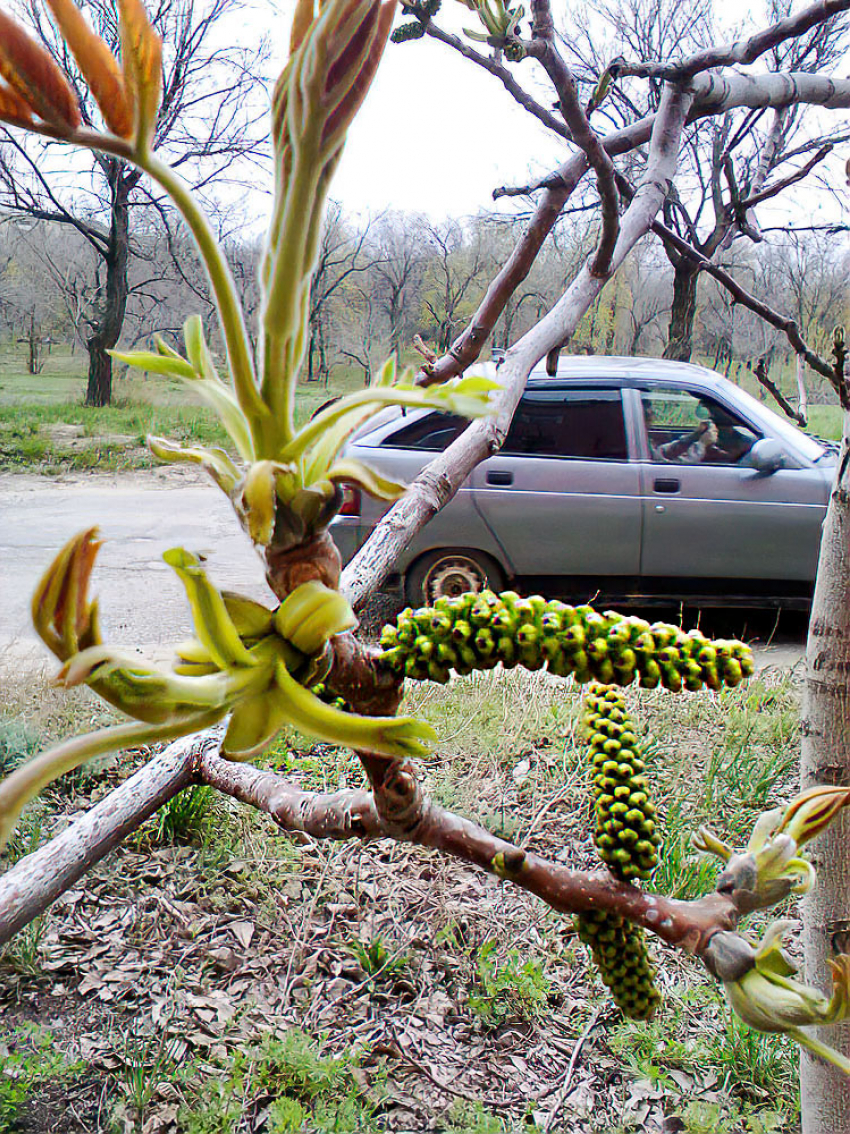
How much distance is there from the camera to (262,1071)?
36.1 inches

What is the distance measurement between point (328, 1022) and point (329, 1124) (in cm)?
17

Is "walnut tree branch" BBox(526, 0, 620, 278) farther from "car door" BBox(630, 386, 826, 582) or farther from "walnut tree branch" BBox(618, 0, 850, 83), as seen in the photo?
"car door" BBox(630, 386, 826, 582)

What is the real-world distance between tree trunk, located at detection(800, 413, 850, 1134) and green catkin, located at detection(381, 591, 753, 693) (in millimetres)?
342

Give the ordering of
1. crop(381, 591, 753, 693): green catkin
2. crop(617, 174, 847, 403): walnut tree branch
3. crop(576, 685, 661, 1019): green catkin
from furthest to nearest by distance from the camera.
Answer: crop(617, 174, 847, 403): walnut tree branch → crop(576, 685, 661, 1019): green catkin → crop(381, 591, 753, 693): green catkin

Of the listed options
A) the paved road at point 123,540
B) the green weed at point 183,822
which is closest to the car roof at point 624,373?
the paved road at point 123,540

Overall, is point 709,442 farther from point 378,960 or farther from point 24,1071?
point 24,1071

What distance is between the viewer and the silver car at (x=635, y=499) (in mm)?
2133

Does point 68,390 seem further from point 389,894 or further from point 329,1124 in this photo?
point 329,1124

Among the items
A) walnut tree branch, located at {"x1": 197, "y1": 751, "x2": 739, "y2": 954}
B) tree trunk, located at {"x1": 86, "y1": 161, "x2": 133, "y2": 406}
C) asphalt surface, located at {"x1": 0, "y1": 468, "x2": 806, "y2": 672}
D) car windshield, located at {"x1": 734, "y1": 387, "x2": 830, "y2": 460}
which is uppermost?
tree trunk, located at {"x1": 86, "y1": 161, "x2": 133, "y2": 406}

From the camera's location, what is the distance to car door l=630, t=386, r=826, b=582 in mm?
2166

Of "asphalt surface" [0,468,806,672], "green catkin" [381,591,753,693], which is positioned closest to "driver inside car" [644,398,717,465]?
"asphalt surface" [0,468,806,672]

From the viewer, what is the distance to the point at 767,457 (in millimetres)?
2084

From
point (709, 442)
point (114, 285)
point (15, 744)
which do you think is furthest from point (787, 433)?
point (114, 285)

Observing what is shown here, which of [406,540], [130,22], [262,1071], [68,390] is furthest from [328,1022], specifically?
[68,390]
